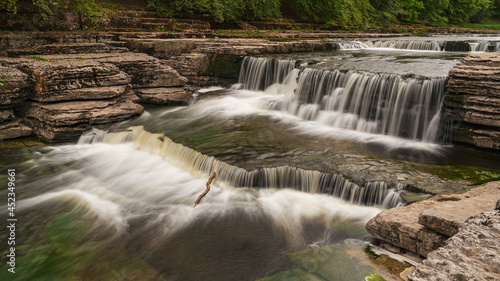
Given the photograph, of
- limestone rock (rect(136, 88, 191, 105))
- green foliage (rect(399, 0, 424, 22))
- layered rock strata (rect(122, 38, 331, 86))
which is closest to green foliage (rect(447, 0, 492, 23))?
green foliage (rect(399, 0, 424, 22))

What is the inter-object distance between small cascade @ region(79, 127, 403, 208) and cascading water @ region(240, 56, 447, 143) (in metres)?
2.97

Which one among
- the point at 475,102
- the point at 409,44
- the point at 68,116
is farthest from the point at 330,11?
the point at 68,116

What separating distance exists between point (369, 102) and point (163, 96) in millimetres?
6299

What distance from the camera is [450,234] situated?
3.69m

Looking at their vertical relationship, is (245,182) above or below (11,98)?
below

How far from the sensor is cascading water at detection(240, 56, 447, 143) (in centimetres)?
804

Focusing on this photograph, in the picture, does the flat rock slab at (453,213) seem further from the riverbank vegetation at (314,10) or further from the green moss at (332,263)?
the riverbank vegetation at (314,10)

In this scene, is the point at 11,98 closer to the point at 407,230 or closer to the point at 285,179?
the point at 285,179

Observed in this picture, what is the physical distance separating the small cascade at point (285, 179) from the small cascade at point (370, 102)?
2.97 metres

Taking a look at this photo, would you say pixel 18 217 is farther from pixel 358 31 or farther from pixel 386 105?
pixel 358 31

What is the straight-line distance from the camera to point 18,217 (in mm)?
5957

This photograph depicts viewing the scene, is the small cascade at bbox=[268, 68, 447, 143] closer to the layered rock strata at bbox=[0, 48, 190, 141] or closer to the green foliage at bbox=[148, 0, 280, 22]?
the layered rock strata at bbox=[0, 48, 190, 141]

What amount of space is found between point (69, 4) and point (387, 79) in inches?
482

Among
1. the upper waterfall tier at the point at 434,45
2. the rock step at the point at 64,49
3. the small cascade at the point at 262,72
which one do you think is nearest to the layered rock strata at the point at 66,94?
the rock step at the point at 64,49
